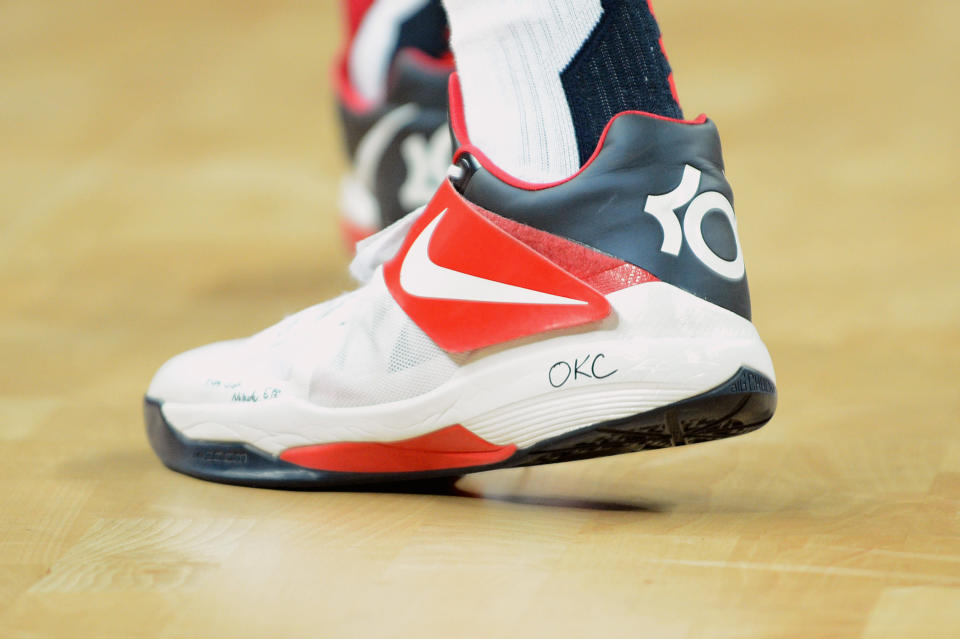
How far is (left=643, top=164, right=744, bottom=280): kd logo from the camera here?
550mm

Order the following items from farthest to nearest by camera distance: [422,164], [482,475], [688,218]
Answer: [422,164]
[482,475]
[688,218]

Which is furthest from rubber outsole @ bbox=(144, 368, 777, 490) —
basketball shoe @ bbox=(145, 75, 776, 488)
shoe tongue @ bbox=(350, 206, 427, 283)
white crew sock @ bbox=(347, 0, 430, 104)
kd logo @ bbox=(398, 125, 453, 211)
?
white crew sock @ bbox=(347, 0, 430, 104)

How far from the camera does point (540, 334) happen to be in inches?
22.4

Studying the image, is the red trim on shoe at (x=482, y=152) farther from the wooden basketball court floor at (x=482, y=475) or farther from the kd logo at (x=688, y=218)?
the wooden basketball court floor at (x=482, y=475)

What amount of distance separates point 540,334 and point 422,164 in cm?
61

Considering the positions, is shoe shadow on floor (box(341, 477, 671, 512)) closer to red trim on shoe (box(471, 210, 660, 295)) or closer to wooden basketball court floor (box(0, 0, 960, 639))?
wooden basketball court floor (box(0, 0, 960, 639))

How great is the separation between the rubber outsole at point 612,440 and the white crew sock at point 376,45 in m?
0.67

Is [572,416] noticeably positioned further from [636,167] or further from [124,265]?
[124,265]

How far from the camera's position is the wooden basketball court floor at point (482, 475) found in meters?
0.49
